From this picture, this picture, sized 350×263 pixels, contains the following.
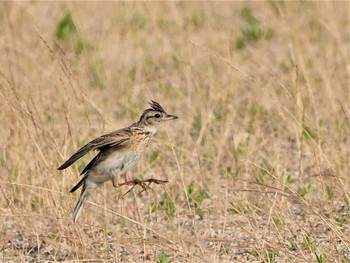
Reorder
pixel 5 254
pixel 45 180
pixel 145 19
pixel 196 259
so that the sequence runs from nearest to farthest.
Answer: pixel 196 259, pixel 5 254, pixel 45 180, pixel 145 19

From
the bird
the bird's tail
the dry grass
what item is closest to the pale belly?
Result: the bird

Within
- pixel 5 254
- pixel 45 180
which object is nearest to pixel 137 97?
pixel 45 180

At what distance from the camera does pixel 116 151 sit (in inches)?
296

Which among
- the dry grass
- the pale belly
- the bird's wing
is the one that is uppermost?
the bird's wing

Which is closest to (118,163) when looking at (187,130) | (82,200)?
(82,200)

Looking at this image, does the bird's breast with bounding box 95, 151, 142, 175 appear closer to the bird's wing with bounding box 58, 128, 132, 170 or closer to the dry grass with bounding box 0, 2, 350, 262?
the bird's wing with bounding box 58, 128, 132, 170

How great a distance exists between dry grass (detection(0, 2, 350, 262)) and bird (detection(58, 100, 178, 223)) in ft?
0.85

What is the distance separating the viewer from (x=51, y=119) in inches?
395

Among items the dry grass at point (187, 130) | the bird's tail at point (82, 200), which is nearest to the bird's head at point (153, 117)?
the dry grass at point (187, 130)

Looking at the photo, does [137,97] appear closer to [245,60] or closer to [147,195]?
[245,60]

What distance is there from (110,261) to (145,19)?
7.17 metres

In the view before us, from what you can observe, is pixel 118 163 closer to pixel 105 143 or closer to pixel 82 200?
pixel 105 143

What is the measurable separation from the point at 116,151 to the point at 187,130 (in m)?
2.75

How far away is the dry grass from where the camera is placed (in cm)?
761
